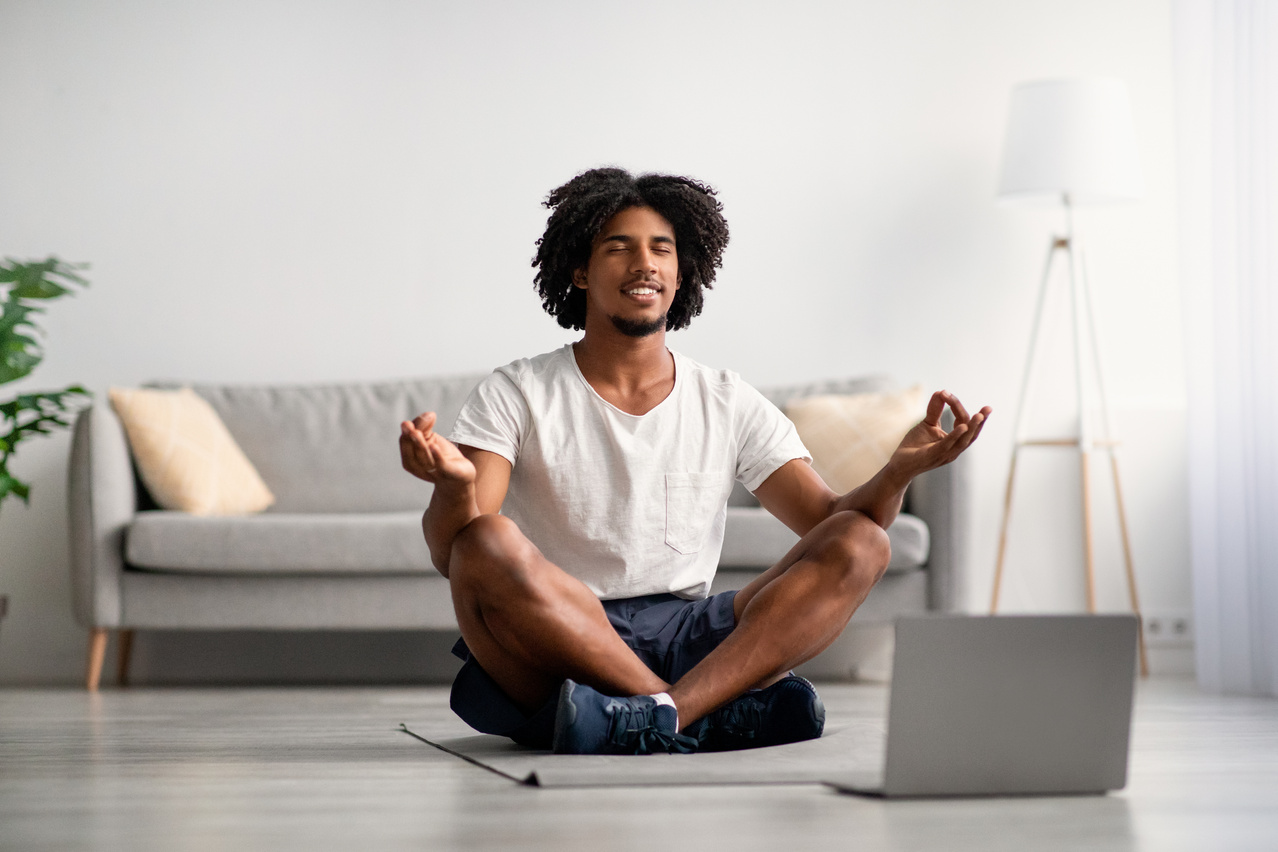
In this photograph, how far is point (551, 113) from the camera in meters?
4.03

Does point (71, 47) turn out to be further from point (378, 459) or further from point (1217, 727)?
point (1217, 727)

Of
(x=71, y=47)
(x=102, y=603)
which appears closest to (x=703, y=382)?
(x=102, y=603)

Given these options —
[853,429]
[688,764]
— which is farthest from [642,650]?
[853,429]

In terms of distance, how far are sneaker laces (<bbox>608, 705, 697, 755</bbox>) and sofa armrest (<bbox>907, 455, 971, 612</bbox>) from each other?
1.64 metres

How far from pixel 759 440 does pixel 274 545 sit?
1.53 m

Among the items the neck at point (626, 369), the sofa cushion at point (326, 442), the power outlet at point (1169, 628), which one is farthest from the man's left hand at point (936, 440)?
the power outlet at point (1169, 628)

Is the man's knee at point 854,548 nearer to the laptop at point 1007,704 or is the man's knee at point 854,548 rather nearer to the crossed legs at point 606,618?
the crossed legs at point 606,618

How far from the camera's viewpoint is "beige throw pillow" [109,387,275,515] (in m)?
3.31

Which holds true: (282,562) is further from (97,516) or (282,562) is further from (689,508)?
(689,508)

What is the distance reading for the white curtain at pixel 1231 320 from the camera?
3.05 meters

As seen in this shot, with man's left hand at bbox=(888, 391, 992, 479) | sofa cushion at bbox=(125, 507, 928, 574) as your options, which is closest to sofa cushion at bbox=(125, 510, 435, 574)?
sofa cushion at bbox=(125, 507, 928, 574)

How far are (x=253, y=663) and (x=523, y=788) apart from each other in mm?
2423

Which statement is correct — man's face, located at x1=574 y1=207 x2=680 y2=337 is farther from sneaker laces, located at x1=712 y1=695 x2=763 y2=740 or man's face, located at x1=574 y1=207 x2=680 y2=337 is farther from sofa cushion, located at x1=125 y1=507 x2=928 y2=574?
sofa cushion, located at x1=125 y1=507 x2=928 y2=574

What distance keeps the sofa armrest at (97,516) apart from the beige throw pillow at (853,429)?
5.66 ft
